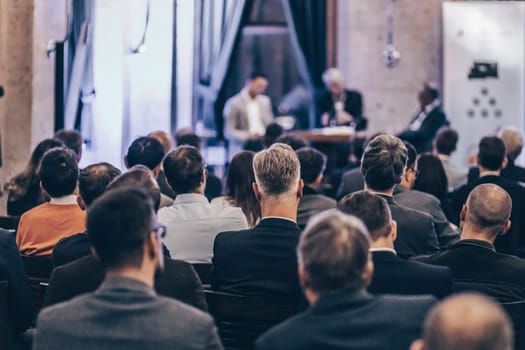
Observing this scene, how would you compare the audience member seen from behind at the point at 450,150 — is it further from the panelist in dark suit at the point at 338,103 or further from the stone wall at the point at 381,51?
the stone wall at the point at 381,51

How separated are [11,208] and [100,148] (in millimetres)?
1865

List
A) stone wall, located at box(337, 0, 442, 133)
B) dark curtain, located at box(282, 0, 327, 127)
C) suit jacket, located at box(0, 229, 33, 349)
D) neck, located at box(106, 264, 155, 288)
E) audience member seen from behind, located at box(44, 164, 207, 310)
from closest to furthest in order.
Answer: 1. neck, located at box(106, 264, 155, 288)
2. audience member seen from behind, located at box(44, 164, 207, 310)
3. suit jacket, located at box(0, 229, 33, 349)
4. dark curtain, located at box(282, 0, 327, 127)
5. stone wall, located at box(337, 0, 442, 133)

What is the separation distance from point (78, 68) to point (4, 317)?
3971 millimetres

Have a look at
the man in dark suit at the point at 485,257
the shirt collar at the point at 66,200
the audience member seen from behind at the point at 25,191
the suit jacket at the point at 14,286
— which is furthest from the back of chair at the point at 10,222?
the man in dark suit at the point at 485,257

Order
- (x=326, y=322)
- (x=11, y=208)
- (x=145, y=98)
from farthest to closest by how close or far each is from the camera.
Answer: (x=145, y=98) → (x=11, y=208) → (x=326, y=322)

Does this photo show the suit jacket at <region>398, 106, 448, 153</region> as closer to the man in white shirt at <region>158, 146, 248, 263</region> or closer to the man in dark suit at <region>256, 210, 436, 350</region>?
the man in white shirt at <region>158, 146, 248, 263</region>

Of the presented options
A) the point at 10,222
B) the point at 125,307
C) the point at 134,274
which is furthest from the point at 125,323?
the point at 10,222

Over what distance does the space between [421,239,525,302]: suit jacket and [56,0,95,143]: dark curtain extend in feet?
13.5

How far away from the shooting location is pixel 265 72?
40.3 feet

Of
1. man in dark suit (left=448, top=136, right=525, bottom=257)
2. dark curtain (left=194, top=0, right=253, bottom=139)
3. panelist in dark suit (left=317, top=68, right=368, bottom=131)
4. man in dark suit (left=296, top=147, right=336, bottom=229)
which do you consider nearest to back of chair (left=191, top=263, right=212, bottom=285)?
man in dark suit (left=296, top=147, right=336, bottom=229)

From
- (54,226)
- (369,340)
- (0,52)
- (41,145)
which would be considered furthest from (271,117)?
(369,340)

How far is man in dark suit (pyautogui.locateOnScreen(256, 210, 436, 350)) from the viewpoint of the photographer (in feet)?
8.04

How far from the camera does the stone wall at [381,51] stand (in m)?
12.0

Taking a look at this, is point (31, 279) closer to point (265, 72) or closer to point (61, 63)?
point (61, 63)
